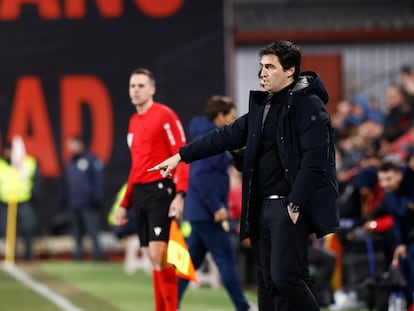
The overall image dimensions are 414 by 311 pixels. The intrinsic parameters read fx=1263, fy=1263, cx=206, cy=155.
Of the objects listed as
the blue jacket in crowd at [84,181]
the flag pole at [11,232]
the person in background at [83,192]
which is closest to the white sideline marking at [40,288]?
the flag pole at [11,232]

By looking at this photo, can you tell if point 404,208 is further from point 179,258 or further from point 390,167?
point 179,258

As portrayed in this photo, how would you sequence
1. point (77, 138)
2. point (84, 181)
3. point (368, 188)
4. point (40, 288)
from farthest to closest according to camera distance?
point (84, 181)
point (77, 138)
point (40, 288)
point (368, 188)

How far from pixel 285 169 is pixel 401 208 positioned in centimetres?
376

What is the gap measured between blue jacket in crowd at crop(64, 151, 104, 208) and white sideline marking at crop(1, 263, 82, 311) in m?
1.71

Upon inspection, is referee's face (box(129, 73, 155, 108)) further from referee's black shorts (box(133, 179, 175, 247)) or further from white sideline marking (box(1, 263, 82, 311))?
white sideline marking (box(1, 263, 82, 311))

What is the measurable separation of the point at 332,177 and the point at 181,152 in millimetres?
960

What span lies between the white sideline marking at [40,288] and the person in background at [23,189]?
1.08 m

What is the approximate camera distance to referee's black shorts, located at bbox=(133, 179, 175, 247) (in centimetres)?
960

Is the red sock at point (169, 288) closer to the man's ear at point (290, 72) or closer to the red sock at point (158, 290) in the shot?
the red sock at point (158, 290)

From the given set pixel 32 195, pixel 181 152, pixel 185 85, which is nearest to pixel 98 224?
pixel 32 195

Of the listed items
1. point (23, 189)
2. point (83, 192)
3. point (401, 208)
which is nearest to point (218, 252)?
point (401, 208)

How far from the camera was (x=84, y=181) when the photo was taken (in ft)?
67.5

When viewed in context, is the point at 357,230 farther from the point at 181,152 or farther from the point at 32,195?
the point at 32,195

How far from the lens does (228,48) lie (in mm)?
20625
